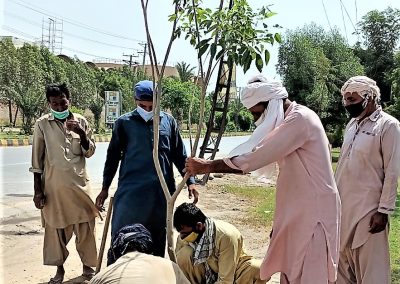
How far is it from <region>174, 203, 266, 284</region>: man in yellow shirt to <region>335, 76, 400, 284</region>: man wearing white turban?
0.80m

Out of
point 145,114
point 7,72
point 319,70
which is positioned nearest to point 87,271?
point 145,114

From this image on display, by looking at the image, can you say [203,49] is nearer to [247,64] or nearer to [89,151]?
[247,64]

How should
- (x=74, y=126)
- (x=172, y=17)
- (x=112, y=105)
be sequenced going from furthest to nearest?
1. (x=112, y=105)
2. (x=74, y=126)
3. (x=172, y=17)

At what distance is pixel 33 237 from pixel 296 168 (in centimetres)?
471

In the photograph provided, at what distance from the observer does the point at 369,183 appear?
399 cm

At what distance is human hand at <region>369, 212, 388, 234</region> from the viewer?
3898 mm

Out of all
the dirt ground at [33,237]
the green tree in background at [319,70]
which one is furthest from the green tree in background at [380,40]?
the dirt ground at [33,237]

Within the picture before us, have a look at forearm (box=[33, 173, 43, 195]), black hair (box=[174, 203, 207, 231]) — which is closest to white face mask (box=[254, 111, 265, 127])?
black hair (box=[174, 203, 207, 231])

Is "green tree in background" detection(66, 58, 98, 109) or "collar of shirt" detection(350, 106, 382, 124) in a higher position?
"green tree in background" detection(66, 58, 98, 109)

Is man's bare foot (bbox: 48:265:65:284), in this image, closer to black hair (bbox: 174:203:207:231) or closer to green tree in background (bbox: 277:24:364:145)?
black hair (bbox: 174:203:207:231)

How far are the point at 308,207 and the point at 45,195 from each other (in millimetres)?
2799

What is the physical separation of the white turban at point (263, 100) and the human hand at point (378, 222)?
1.48 m

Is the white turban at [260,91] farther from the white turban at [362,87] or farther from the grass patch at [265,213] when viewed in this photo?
the grass patch at [265,213]

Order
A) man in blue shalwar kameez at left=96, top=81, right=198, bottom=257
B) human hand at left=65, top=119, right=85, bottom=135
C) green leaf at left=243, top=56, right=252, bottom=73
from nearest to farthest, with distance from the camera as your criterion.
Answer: green leaf at left=243, top=56, right=252, bottom=73 → man in blue shalwar kameez at left=96, top=81, right=198, bottom=257 → human hand at left=65, top=119, right=85, bottom=135
